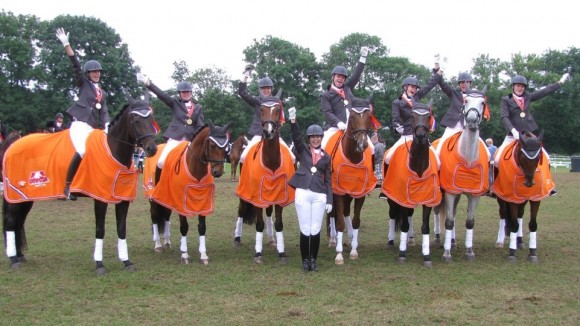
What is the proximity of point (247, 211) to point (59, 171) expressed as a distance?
13.5ft

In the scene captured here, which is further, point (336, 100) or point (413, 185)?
point (336, 100)

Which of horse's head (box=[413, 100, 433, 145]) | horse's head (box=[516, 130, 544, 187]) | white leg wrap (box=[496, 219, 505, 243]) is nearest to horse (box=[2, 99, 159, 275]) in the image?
horse's head (box=[413, 100, 433, 145])

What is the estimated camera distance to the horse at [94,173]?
816 cm

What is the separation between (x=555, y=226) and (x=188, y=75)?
65838mm

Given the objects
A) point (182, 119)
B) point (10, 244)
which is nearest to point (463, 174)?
point (182, 119)

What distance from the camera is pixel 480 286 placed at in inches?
301

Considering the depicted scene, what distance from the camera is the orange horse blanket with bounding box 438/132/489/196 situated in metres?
9.13

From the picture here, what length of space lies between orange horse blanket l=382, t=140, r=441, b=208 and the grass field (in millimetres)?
1203

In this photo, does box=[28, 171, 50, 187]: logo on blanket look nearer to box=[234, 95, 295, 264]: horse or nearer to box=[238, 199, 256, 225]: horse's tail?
box=[234, 95, 295, 264]: horse

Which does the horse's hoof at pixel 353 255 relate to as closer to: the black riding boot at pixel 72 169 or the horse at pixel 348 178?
the horse at pixel 348 178

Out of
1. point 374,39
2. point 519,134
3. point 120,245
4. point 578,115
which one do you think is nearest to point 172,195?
point 120,245

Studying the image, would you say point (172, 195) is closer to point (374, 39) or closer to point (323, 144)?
point (323, 144)

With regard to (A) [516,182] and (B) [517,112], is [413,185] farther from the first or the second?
(B) [517,112]

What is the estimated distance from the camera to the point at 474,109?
28.2ft
